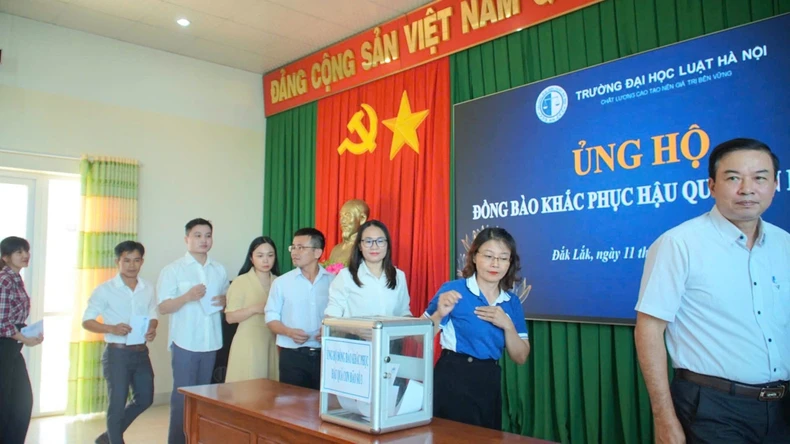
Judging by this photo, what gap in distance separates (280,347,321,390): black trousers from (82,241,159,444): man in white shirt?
123cm

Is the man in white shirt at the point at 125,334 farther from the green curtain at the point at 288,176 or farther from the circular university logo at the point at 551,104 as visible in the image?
the circular university logo at the point at 551,104

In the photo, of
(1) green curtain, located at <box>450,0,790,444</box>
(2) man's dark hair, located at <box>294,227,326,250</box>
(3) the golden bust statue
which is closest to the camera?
(1) green curtain, located at <box>450,0,790,444</box>

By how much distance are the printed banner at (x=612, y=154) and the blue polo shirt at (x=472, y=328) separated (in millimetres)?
1420

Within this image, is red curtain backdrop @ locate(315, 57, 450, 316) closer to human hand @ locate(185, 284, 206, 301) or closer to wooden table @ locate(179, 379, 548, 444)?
human hand @ locate(185, 284, 206, 301)

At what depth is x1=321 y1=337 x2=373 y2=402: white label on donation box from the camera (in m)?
1.86

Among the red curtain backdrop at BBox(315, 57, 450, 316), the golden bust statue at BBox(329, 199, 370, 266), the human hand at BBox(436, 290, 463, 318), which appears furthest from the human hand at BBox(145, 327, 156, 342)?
the human hand at BBox(436, 290, 463, 318)

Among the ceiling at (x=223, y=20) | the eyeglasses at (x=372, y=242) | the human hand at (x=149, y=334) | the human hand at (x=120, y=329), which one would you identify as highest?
the ceiling at (x=223, y=20)

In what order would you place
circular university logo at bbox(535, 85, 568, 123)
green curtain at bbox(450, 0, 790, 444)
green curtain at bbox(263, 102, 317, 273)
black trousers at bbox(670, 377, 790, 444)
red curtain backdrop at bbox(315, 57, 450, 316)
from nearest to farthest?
black trousers at bbox(670, 377, 790, 444) → green curtain at bbox(450, 0, 790, 444) → circular university logo at bbox(535, 85, 568, 123) → red curtain backdrop at bbox(315, 57, 450, 316) → green curtain at bbox(263, 102, 317, 273)

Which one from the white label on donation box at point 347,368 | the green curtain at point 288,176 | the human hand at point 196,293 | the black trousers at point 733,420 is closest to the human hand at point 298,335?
the human hand at point 196,293

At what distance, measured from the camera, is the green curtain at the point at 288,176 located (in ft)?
20.0

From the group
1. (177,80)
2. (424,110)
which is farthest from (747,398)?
(177,80)

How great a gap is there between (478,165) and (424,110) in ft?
2.76

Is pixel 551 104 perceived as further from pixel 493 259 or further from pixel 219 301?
pixel 219 301

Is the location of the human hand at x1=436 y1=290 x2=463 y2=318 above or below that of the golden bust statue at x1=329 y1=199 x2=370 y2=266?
below
